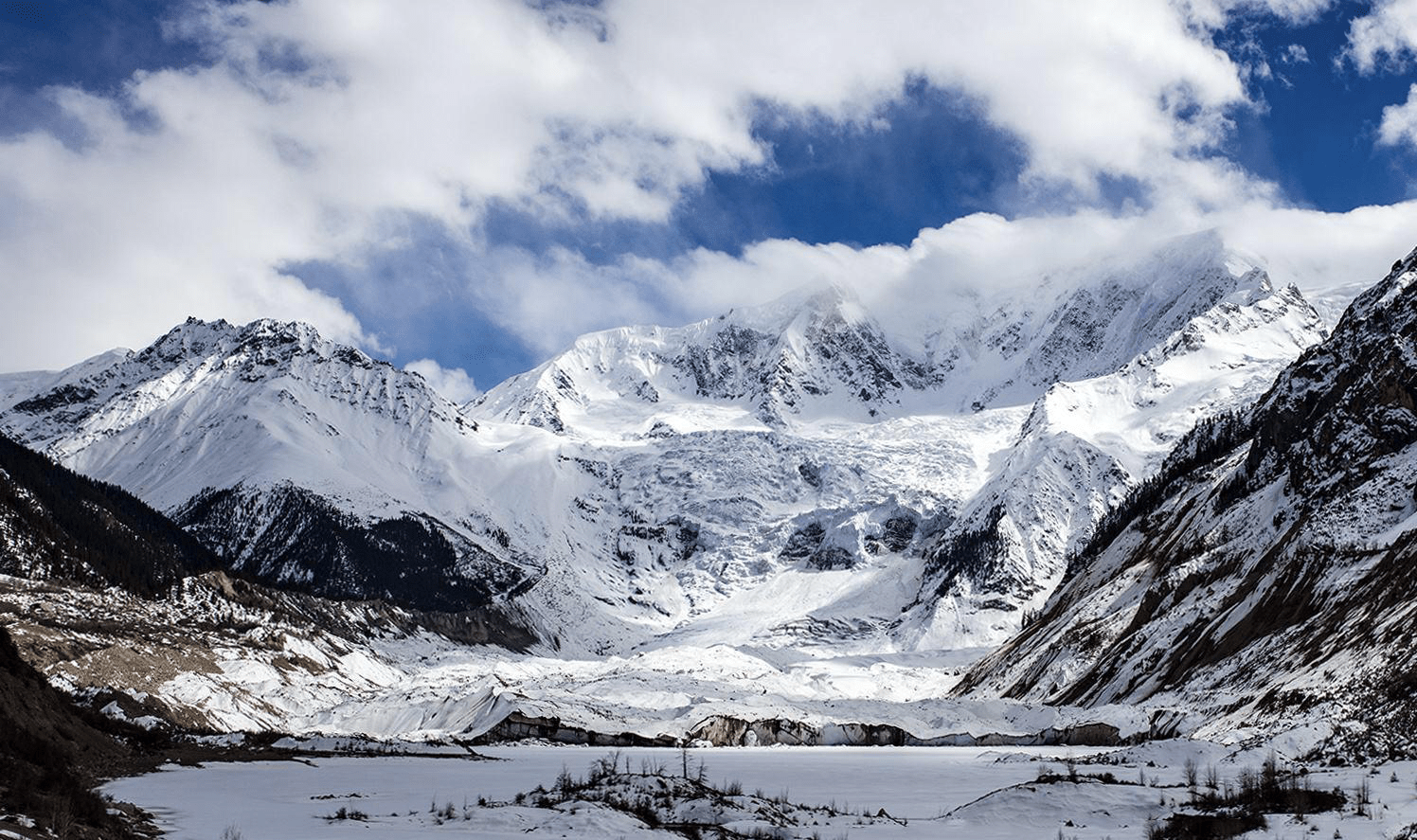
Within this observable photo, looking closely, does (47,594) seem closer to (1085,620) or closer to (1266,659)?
(1085,620)

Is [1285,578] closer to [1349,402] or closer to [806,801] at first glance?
[1349,402]

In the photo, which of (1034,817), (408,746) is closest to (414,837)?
(1034,817)

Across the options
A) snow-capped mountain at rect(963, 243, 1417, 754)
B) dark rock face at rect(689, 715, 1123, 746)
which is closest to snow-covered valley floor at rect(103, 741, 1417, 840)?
snow-capped mountain at rect(963, 243, 1417, 754)

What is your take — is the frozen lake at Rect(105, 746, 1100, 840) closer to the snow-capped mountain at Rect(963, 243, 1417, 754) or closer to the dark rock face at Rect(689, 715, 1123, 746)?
the snow-capped mountain at Rect(963, 243, 1417, 754)

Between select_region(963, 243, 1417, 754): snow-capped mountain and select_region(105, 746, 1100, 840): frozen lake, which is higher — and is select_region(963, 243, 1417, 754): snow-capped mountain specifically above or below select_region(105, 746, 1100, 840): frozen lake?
above

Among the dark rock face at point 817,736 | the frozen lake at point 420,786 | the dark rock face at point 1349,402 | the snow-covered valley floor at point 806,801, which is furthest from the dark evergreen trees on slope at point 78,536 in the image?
the dark rock face at point 1349,402

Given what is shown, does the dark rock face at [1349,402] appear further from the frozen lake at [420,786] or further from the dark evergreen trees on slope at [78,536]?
the dark evergreen trees on slope at [78,536]

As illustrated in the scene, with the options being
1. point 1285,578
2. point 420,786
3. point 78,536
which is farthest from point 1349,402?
point 78,536
